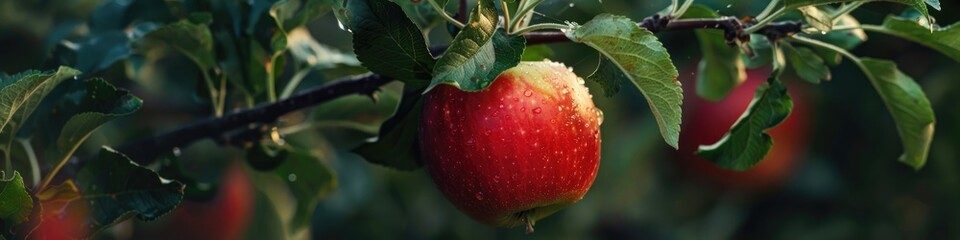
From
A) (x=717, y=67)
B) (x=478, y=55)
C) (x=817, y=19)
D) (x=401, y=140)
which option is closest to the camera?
(x=478, y=55)

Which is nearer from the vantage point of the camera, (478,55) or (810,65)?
(478,55)

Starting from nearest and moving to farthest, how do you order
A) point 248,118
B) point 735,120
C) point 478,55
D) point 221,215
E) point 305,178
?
point 478,55
point 248,118
point 305,178
point 221,215
point 735,120

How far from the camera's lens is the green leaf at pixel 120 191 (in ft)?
3.42

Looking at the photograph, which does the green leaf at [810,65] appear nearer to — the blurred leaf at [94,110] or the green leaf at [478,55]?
the green leaf at [478,55]

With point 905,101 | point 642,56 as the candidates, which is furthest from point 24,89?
point 905,101

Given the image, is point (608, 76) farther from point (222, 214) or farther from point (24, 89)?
point (222, 214)

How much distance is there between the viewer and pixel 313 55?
152 centimetres

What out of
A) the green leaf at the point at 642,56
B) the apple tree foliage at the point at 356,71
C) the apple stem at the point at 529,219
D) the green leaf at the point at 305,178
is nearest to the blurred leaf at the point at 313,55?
the apple tree foliage at the point at 356,71

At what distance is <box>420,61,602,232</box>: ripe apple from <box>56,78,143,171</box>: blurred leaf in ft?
0.86

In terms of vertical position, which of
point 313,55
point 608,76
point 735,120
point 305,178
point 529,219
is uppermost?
point 608,76

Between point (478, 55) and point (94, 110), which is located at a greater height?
point (478, 55)

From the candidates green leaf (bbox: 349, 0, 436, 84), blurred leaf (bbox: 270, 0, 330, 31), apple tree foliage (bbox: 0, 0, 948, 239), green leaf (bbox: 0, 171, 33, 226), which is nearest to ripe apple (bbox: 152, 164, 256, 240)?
apple tree foliage (bbox: 0, 0, 948, 239)

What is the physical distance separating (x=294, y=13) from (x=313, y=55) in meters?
0.23

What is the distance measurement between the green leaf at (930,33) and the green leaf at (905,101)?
5 cm
